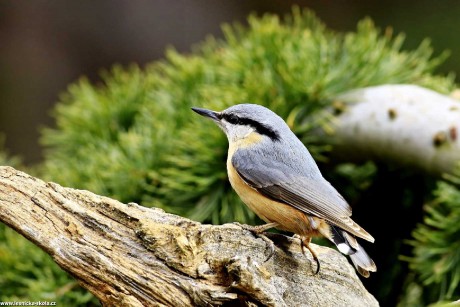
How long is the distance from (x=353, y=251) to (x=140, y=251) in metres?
0.45

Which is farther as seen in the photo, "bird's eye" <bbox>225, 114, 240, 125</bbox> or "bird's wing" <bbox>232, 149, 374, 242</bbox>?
"bird's eye" <bbox>225, 114, 240, 125</bbox>

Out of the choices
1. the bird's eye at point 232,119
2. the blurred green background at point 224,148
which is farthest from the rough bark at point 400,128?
the bird's eye at point 232,119

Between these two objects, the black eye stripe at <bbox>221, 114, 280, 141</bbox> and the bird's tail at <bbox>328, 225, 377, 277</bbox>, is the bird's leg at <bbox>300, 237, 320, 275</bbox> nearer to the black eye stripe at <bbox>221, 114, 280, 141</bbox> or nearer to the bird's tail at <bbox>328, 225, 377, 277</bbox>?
the bird's tail at <bbox>328, 225, 377, 277</bbox>

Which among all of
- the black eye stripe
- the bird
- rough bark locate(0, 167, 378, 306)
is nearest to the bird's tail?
the bird

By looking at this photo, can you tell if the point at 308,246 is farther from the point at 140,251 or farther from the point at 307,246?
the point at 140,251

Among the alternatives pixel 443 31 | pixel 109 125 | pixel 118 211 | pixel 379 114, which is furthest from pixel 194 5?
pixel 118 211

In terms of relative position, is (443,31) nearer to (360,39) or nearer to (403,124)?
(360,39)

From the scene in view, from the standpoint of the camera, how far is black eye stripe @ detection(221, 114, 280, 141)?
1.70m

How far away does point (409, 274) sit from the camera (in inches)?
84.4

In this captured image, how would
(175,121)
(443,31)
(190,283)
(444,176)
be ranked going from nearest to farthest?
(190,283)
(444,176)
(175,121)
(443,31)

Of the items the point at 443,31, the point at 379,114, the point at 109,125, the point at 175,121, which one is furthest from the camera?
the point at 443,31

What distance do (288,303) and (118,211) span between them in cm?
38

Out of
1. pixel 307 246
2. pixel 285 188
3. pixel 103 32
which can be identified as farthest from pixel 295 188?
pixel 103 32

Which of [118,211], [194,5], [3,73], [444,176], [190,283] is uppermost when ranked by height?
[194,5]
